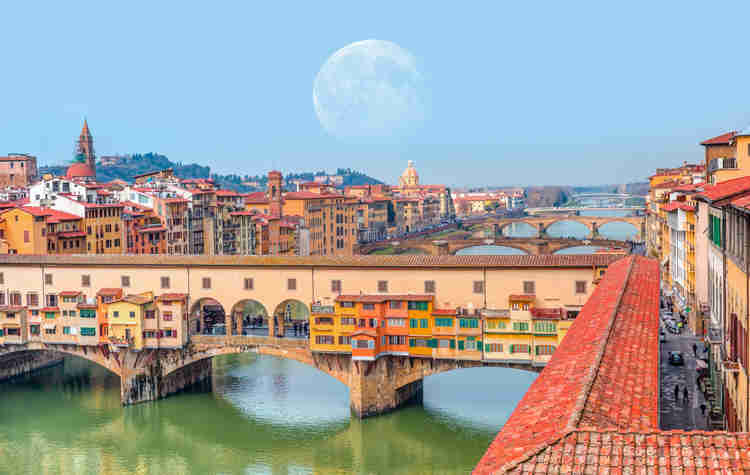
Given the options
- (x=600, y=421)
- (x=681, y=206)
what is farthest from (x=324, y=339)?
(x=600, y=421)

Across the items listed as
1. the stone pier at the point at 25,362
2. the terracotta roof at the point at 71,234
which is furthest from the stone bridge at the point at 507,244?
the stone pier at the point at 25,362

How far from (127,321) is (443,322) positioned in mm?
8652

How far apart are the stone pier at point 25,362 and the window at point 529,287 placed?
51.2ft

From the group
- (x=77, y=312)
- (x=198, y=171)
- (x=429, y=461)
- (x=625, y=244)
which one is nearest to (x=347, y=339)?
(x=429, y=461)

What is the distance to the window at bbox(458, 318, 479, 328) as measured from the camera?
883 inches

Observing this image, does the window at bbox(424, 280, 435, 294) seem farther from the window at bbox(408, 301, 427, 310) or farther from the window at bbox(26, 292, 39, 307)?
the window at bbox(26, 292, 39, 307)

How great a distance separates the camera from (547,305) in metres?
22.8

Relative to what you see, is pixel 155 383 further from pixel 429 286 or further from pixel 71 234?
pixel 71 234

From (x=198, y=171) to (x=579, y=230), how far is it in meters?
63.8

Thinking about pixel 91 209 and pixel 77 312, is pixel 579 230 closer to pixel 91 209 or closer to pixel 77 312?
pixel 91 209

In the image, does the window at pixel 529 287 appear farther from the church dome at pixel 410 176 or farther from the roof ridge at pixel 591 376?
the church dome at pixel 410 176

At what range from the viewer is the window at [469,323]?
22422 mm

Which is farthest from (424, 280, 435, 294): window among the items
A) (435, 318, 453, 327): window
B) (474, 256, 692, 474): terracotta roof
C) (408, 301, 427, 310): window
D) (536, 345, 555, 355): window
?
(474, 256, 692, 474): terracotta roof

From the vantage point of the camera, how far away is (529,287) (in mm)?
22906
